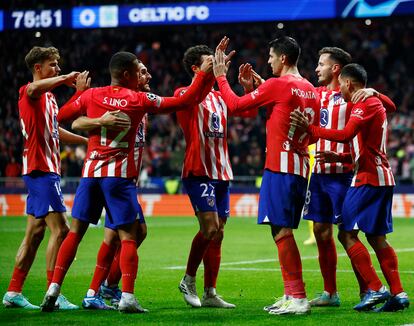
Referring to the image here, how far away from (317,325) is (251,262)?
6.09m

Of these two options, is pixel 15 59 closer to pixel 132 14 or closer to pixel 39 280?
pixel 132 14

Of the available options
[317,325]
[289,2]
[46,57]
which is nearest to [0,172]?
[289,2]

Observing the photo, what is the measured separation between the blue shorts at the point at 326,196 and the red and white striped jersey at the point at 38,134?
2.56m

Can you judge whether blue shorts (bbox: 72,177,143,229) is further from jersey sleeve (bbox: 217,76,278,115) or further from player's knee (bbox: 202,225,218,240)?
jersey sleeve (bbox: 217,76,278,115)

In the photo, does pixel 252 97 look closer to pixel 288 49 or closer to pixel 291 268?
pixel 288 49

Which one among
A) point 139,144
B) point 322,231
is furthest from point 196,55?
point 322,231

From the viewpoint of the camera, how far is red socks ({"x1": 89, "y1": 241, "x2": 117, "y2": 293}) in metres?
8.46

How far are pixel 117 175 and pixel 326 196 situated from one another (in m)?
2.26

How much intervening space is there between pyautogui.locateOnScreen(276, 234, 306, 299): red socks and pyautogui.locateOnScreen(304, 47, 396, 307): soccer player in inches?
38.2

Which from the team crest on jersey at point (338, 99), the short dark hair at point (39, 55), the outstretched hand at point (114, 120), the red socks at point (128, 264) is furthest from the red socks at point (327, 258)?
the short dark hair at point (39, 55)

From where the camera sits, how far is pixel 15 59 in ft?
114

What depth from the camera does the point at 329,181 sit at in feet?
29.6

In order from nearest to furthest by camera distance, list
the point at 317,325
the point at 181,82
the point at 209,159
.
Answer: the point at 317,325 < the point at 209,159 < the point at 181,82

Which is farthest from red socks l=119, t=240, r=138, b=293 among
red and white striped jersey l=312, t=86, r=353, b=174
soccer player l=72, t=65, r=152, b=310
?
red and white striped jersey l=312, t=86, r=353, b=174
